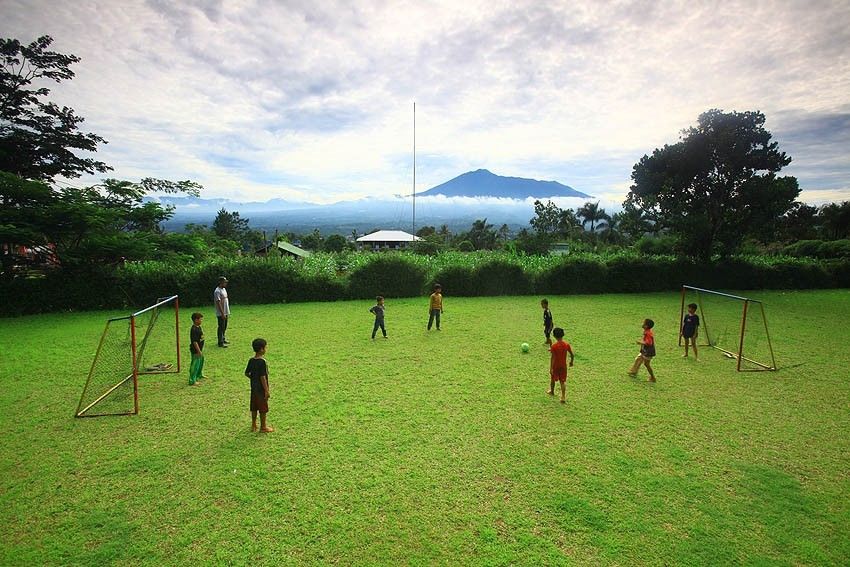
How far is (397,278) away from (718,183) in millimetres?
20842

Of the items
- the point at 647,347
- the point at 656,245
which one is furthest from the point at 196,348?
the point at 656,245

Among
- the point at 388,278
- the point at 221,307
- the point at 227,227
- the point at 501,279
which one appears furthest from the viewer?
the point at 227,227

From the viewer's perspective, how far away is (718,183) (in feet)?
86.2

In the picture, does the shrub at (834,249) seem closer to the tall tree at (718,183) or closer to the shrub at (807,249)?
the shrub at (807,249)

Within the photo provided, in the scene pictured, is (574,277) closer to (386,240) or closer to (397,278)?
(397,278)

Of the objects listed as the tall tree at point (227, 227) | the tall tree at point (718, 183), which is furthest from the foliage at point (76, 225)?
the tall tree at point (227, 227)

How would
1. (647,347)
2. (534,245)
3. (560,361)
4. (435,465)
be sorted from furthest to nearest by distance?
(534,245) < (647,347) < (560,361) < (435,465)

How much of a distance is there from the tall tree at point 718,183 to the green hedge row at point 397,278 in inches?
84.2

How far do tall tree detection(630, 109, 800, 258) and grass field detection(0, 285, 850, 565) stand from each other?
55.0ft

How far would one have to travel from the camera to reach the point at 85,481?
6.08 meters

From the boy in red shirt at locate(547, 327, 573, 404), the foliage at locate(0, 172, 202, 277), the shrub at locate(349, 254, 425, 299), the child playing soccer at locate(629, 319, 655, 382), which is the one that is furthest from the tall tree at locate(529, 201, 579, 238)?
the boy in red shirt at locate(547, 327, 573, 404)

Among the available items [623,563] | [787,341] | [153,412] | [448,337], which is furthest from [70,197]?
[787,341]

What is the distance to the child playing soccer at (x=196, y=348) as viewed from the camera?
9.43m

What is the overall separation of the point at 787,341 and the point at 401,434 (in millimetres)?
14051
